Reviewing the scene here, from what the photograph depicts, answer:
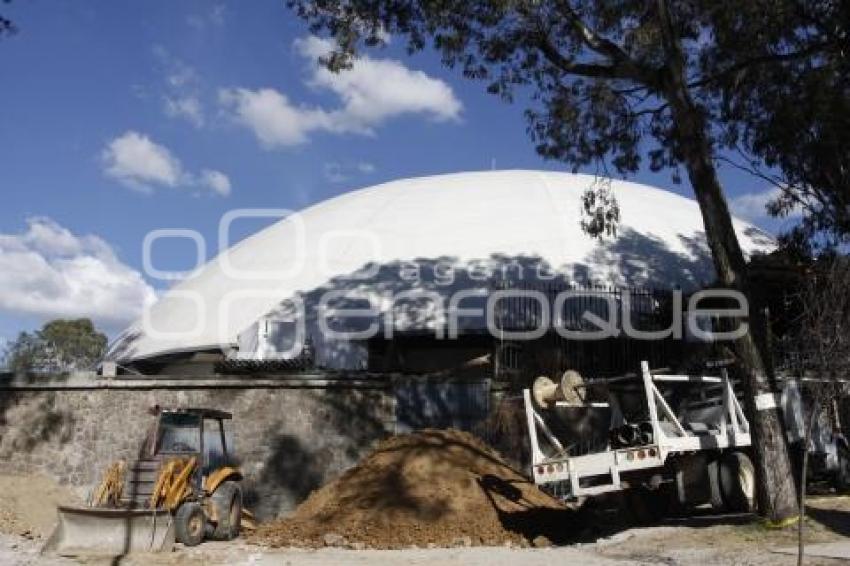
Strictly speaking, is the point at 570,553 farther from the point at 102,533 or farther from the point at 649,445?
the point at 102,533

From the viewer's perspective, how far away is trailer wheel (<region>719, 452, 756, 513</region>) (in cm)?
1219

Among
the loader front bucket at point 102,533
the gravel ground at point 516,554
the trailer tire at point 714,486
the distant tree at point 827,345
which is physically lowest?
the gravel ground at point 516,554

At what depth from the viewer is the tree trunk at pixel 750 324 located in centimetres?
1153

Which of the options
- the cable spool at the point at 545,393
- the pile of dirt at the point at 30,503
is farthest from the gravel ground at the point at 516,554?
the cable spool at the point at 545,393

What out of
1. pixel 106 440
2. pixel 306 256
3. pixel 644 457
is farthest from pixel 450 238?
pixel 644 457

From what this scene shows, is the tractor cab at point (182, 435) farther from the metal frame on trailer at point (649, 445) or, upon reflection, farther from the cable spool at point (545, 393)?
the cable spool at point (545, 393)

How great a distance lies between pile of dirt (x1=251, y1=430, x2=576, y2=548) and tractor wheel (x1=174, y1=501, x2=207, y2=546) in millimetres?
989

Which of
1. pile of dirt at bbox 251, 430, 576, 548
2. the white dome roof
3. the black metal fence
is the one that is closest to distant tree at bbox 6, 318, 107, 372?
the white dome roof

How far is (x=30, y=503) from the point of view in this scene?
48.5ft

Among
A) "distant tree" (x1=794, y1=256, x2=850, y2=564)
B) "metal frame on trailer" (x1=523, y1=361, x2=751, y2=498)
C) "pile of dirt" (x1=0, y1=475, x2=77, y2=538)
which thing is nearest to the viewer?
"distant tree" (x1=794, y1=256, x2=850, y2=564)

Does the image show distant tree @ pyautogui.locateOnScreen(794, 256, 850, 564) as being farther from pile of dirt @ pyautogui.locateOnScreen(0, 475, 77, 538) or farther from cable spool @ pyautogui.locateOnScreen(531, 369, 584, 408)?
pile of dirt @ pyautogui.locateOnScreen(0, 475, 77, 538)

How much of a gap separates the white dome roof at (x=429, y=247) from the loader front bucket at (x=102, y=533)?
12.0m

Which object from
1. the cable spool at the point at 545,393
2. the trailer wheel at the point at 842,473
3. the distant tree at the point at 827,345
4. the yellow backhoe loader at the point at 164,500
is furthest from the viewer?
the trailer wheel at the point at 842,473

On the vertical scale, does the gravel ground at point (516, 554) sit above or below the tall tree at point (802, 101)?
below
